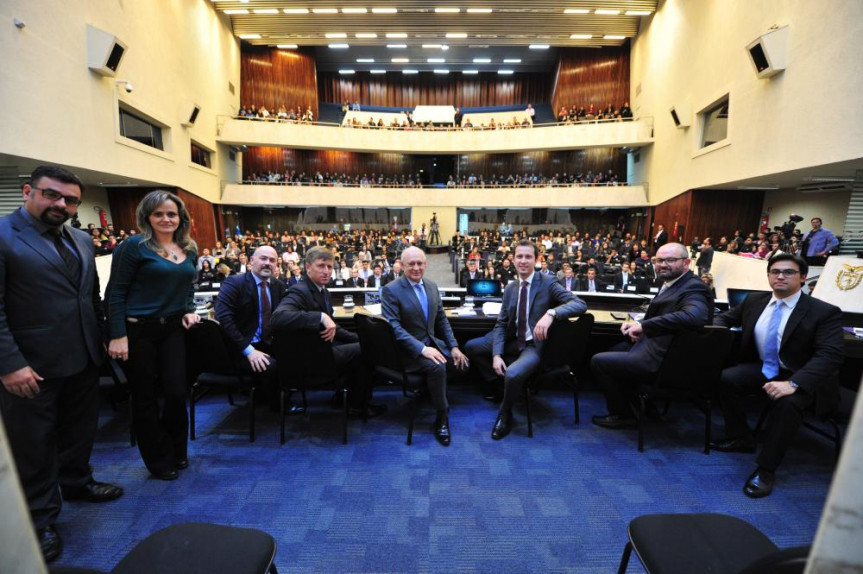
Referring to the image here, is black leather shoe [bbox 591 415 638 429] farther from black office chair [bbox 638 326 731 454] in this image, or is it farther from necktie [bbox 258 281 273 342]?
necktie [bbox 258 281 273 342]

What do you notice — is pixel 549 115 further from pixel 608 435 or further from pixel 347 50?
pixel 608 435

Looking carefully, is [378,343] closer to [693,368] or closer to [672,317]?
[672,317]

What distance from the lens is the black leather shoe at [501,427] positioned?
291cm

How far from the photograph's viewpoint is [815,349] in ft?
7.95

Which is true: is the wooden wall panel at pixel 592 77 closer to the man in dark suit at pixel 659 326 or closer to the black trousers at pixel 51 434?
the man in dark suit at pixel 659 326

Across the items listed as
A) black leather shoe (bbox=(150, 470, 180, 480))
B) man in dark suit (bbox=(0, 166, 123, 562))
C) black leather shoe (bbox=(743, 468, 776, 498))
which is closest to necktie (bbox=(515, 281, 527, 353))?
black leather shoe (bbox=(743, 468, 776, 498))

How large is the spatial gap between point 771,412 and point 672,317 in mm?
941

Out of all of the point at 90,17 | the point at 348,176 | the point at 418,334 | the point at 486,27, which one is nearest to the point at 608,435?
the point at 418,334

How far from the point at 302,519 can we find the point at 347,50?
2415cm

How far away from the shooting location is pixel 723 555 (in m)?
1.18

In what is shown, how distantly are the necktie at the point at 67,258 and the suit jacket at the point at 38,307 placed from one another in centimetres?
2

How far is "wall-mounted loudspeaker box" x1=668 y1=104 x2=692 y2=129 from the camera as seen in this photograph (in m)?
12.6

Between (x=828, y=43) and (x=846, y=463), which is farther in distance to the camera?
(x=828, y=43)

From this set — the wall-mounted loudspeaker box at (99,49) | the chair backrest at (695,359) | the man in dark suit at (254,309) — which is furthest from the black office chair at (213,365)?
the wall-mounted loudspeaker box at (99,49)
